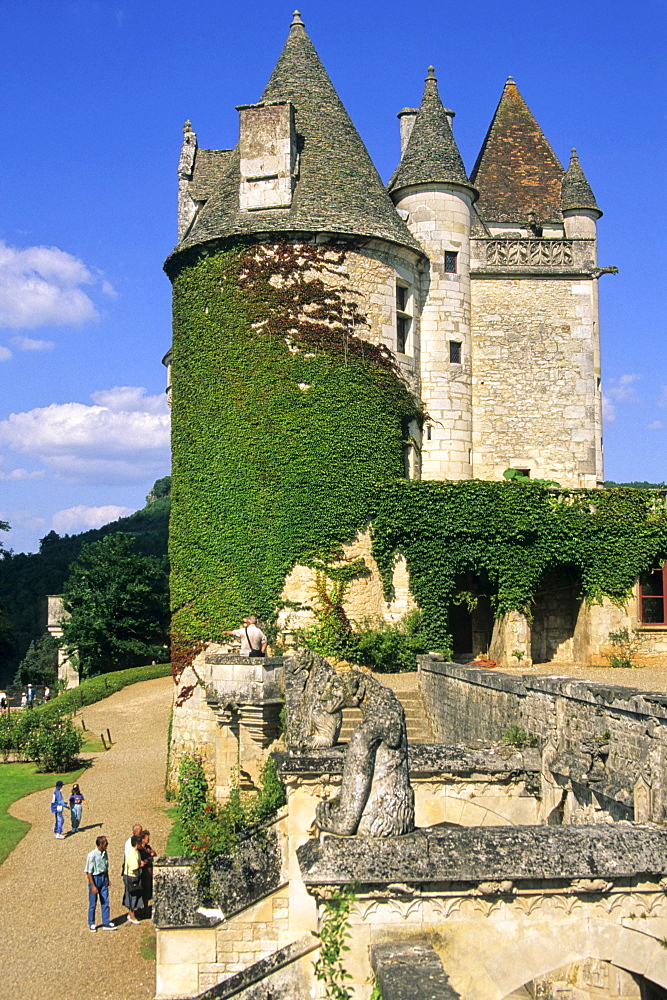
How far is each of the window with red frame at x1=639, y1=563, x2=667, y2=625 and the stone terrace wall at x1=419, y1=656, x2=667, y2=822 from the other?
33.9 feet

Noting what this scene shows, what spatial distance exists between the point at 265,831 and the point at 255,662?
6.23 meters

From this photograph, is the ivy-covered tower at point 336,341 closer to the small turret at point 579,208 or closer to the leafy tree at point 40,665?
the small turret at point 579,208

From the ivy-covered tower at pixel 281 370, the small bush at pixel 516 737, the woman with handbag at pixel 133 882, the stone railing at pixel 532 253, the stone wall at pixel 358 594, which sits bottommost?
the woman with handbag at pixel 133 882

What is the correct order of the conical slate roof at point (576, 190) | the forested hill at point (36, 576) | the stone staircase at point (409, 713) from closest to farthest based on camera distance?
the stone staircase at point (409, 713), the conical slate roof at point (576, 190), the forested hill at point (36, 576)

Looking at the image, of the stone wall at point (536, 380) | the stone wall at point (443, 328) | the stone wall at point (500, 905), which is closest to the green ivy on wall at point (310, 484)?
the stone wall at point (443, 328)

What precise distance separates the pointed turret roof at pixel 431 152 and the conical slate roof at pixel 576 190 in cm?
289

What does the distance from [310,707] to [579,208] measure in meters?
18.3

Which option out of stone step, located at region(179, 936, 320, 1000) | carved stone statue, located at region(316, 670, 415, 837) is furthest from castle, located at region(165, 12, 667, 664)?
carved stone statue, located at region(316, 670, 415, 837)

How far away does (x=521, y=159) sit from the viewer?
91.2 ft

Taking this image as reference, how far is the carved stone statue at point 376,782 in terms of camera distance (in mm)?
5559

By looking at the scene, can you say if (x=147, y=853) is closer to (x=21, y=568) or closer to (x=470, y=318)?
(x=470, y=318)

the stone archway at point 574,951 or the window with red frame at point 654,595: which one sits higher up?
the window with red frame at point 654,595

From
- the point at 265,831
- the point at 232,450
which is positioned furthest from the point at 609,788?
the point at 232,450

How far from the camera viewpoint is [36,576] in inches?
2286
